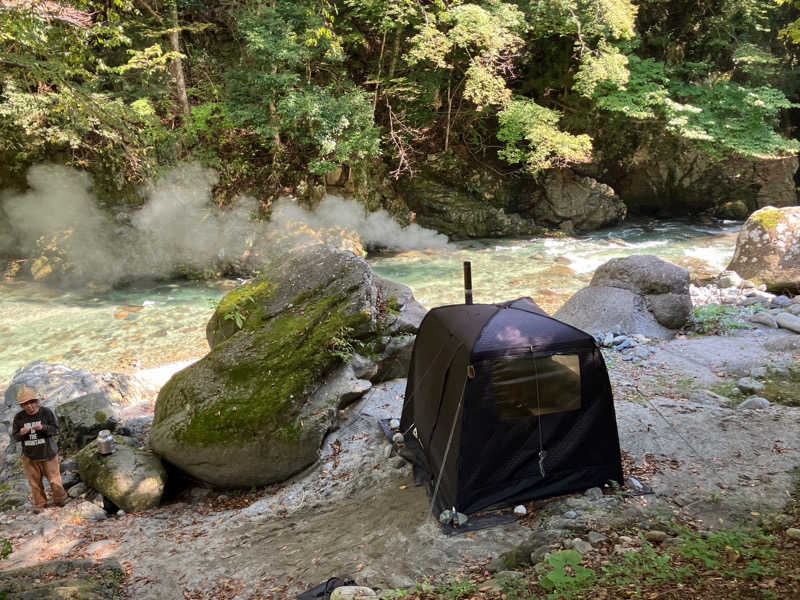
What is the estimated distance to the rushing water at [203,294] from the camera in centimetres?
1182

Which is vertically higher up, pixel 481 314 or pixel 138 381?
pixel 481 314

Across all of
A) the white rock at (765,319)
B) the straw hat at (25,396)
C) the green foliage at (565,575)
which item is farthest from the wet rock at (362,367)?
the white rock at (765,319)

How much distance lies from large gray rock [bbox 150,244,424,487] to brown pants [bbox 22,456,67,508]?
1108 millimetres

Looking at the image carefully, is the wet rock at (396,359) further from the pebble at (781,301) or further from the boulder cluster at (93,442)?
the pebble at (781,301)

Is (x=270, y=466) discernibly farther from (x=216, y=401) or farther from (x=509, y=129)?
(x=509, y=129)

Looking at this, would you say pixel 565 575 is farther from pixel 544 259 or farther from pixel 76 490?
pixel 544 259

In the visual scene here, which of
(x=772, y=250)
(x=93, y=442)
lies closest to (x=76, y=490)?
(x=93, y=442)

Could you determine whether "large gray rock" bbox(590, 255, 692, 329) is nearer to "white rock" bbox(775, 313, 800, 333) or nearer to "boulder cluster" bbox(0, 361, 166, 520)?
"white rock" bbox(775, 313, 800, 333)

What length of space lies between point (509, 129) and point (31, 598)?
18766 millimetres

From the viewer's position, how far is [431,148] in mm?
21188

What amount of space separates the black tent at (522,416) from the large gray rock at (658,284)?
551 cm

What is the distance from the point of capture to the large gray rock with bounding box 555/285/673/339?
9.42m

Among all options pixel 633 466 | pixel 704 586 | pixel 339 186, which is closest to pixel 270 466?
pixel 633 466

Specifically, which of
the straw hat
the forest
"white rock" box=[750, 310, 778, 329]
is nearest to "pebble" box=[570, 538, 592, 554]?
the straw hat
